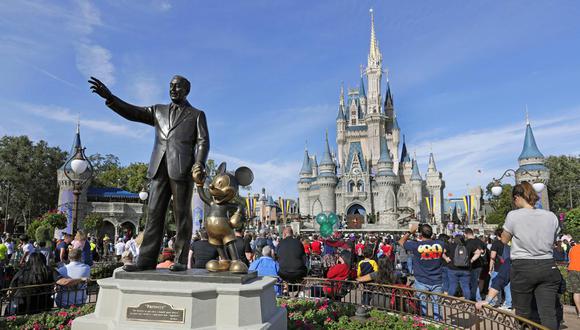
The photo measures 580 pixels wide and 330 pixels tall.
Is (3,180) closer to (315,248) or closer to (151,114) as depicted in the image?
(315,248)

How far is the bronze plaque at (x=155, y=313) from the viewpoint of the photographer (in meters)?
3.74

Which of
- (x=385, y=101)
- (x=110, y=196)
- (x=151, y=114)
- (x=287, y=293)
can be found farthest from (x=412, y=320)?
(x=385, y=101)

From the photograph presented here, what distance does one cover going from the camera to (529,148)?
4912 centimetres

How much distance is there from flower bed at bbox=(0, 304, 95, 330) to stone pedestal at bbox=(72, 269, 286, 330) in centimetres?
163

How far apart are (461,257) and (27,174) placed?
4687 centimetres

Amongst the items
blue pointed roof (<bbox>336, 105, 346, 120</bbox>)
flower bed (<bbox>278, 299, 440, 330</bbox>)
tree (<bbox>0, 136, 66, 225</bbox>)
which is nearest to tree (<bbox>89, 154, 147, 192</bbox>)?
tree (<bbox>0, 136, 66, 225</bbox>)

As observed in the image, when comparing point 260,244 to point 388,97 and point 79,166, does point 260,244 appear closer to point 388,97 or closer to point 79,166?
point 79,166

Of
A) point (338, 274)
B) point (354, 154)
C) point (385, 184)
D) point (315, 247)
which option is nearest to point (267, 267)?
point (338, 274)

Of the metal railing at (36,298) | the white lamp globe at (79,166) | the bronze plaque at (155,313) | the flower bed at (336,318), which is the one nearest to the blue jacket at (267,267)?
the flower bed at (336,318)

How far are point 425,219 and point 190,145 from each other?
67924mm

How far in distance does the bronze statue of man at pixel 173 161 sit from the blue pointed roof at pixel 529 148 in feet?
174

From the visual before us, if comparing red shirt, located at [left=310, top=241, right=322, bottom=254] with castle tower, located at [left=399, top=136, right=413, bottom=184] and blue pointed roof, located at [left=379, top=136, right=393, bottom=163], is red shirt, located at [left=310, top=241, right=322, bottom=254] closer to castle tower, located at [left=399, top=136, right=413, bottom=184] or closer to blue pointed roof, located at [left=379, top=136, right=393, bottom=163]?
blue pointed roof, located at [left=379, top=136, right=393, bottom=163]

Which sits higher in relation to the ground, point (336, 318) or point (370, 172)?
point (370, 172)

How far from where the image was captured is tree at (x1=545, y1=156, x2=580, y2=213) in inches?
2109
